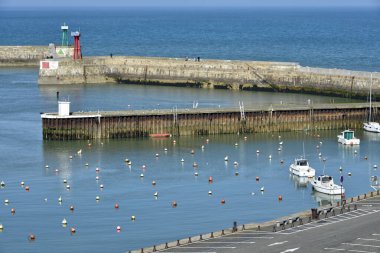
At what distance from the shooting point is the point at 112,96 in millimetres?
128875

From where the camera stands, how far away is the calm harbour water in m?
67.2

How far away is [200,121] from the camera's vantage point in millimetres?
100000

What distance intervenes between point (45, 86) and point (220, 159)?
53182 millimetres

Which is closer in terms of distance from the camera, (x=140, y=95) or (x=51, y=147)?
(x=51, y=147)

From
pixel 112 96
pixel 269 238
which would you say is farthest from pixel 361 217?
pixel 112 96

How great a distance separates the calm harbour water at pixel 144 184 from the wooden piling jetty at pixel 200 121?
1.32 m

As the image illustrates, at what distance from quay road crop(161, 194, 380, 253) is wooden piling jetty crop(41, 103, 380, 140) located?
34896 mm

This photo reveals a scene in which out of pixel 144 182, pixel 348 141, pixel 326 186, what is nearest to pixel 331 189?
pixel 326 186

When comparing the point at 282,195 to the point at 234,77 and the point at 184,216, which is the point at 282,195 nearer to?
the point at 184,216

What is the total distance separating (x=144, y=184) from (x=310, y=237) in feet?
71.6

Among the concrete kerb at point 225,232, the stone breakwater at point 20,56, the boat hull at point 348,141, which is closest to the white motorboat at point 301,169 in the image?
the boat hull at point 348,141

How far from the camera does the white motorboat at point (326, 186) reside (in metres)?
76.7

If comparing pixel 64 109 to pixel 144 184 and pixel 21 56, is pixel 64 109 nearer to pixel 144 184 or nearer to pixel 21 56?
pixel 144 184

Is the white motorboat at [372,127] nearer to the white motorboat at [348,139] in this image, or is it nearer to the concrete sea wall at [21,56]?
the white motorboat at [348,139]
